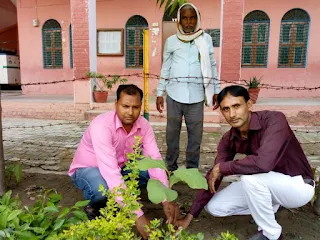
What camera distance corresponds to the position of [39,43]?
9148 mm

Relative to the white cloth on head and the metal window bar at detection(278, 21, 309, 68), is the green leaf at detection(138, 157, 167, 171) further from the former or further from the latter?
the metal window bar at detection(278, 21, 309, 68)

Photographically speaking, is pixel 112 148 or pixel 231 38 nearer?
pixel 112 148

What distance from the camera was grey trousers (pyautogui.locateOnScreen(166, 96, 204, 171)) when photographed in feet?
10.8

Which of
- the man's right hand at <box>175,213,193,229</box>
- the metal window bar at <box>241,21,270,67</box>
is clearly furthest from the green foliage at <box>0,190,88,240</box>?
the metal window bar at <box>241,21,270,67</box>

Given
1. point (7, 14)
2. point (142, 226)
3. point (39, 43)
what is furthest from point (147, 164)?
point (7, 14)

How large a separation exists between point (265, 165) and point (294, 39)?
746cm

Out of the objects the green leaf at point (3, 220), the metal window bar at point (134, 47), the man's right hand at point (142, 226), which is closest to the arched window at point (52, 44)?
the metal window bar at point (134, 47)

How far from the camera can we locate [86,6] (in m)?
6.56

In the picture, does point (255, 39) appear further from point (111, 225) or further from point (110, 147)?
point (111, 225)

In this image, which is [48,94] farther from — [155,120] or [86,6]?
[155,120]

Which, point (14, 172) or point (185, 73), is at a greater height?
point (185, 73)

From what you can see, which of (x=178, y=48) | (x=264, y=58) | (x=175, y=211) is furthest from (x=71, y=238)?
(x=264, y=58)

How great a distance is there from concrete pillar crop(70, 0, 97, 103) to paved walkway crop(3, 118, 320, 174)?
Result: 805mm

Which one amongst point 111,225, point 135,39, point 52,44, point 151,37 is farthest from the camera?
point 52,44
